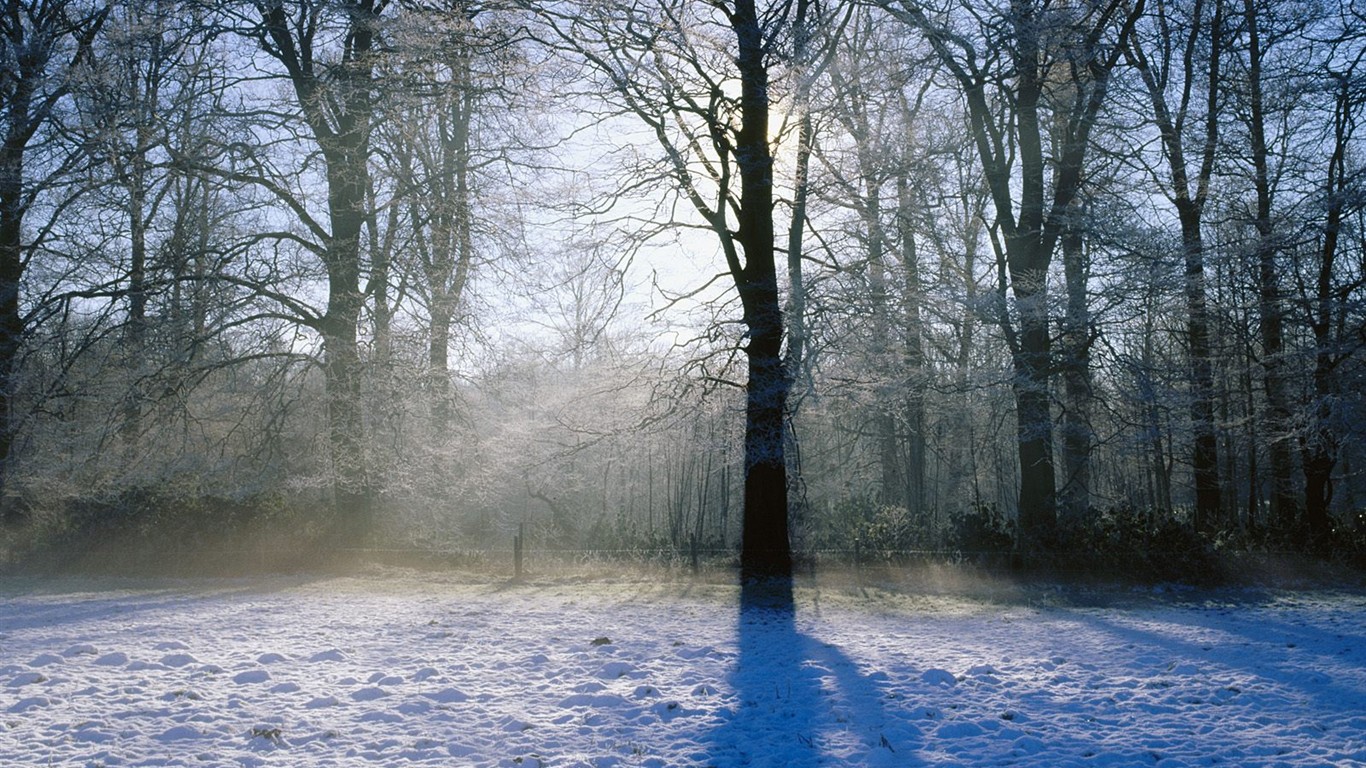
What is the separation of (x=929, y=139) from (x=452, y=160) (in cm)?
896

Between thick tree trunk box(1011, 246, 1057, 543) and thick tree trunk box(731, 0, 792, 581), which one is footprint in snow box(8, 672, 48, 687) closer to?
thick tree trunk box(731, 0, 792, 581)

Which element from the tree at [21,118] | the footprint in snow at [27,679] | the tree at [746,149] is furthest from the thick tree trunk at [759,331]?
the tree at [21,118]

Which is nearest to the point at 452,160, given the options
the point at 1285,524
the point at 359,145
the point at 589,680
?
the point at 359,145

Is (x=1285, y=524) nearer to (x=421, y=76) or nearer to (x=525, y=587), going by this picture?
(x=525, y=587)

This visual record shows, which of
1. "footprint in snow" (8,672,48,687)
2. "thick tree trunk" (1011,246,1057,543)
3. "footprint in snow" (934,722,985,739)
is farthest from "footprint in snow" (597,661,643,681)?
"thick tree trunk" (1011,246,1057,543)

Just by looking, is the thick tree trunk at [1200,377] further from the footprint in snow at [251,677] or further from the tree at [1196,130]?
the footprint in snow at [251,677]

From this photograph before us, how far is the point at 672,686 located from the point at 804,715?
1.11 metres

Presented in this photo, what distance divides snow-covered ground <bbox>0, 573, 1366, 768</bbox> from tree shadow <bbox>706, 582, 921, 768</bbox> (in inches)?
0.8

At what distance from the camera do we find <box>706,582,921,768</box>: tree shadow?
5086 mm

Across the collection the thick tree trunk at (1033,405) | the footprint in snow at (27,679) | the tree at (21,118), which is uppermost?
the tree at (21,118)

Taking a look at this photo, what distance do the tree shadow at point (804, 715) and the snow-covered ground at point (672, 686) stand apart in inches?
0.8

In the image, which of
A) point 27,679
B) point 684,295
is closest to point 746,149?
point 684,295

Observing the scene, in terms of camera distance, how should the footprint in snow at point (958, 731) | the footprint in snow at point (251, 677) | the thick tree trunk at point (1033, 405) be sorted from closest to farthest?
the footprint in snow at point (958, 731) → the footprint in snow at point (251, 677) → the thick tree trunk at point (1033, 405)

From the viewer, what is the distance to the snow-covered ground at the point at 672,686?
513cm
